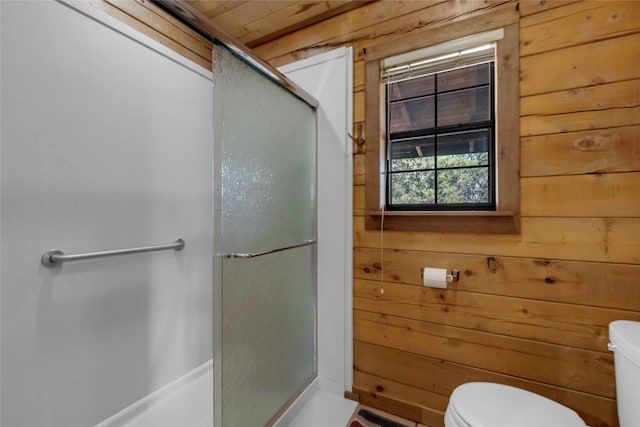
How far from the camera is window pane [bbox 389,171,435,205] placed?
5.05ft

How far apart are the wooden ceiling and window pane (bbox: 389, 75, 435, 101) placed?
520mm

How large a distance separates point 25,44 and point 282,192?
1.13 metres

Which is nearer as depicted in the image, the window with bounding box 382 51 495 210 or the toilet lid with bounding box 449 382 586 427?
the toilet lid with bounding box 449 382 586 427

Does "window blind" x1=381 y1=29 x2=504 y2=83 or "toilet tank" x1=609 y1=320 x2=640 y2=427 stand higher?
"window blind" x1=381 y1=29 x2=504 y2=83

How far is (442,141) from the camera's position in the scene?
151cm

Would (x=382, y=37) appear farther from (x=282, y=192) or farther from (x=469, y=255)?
(x=469, y=255)

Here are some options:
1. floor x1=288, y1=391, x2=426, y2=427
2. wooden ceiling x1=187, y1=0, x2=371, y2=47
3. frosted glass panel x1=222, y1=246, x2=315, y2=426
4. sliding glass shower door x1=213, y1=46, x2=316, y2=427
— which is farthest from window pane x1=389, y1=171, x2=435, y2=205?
floor x1=288, y1=391, x2=426, y2=427

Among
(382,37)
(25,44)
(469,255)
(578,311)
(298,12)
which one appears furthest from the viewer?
(298,12)

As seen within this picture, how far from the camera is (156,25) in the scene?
5.47 ft

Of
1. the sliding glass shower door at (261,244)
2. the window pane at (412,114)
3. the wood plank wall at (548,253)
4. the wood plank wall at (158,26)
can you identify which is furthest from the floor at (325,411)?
the wood plank wall at (158,26)

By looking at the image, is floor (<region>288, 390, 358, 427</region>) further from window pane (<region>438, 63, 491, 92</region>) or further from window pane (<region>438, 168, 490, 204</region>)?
window pane (<region>438, 63, 491, 92</region>)

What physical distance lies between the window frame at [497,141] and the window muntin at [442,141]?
7cm

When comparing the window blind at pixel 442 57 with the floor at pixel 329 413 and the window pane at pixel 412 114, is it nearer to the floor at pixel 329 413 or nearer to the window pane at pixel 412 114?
the window pane at pixel 412 114

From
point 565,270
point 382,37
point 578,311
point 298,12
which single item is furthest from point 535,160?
point 298,12
